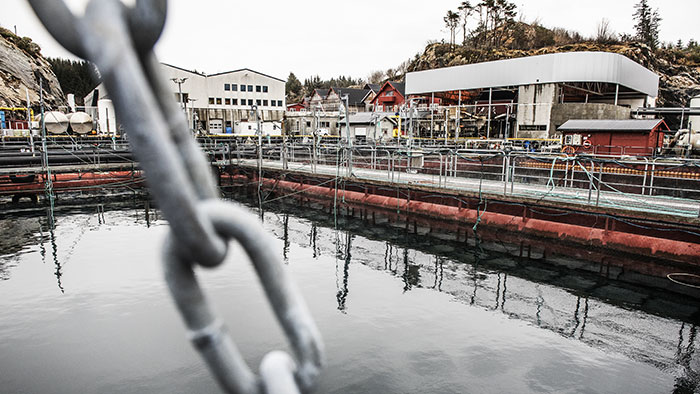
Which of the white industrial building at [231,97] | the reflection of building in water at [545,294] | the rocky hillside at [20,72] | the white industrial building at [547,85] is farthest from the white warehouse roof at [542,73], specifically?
the rocky hillside at [20,72]

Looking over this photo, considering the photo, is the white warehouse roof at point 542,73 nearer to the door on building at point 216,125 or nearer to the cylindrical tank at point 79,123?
the door on building at point 216,125

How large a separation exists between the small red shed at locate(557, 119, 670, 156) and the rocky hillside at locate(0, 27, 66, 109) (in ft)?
175

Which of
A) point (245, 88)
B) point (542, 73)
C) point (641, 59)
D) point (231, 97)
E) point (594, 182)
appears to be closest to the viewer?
point (594, 182)

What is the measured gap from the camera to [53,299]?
11180 millimetres

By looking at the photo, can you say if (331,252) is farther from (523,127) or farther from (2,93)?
(2,93)

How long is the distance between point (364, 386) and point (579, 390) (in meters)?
3.63

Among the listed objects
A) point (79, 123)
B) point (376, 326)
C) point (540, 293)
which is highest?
point (79, 123)

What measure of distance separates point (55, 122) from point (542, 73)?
40561mm

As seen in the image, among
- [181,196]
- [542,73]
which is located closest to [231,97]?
[542,73]

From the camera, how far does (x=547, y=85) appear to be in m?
40.0

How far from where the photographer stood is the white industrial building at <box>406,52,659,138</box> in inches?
1522

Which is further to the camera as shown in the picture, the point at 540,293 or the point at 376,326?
the point at 540,293

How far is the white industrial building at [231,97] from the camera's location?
2516 inches

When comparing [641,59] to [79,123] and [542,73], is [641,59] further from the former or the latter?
[79,123]
